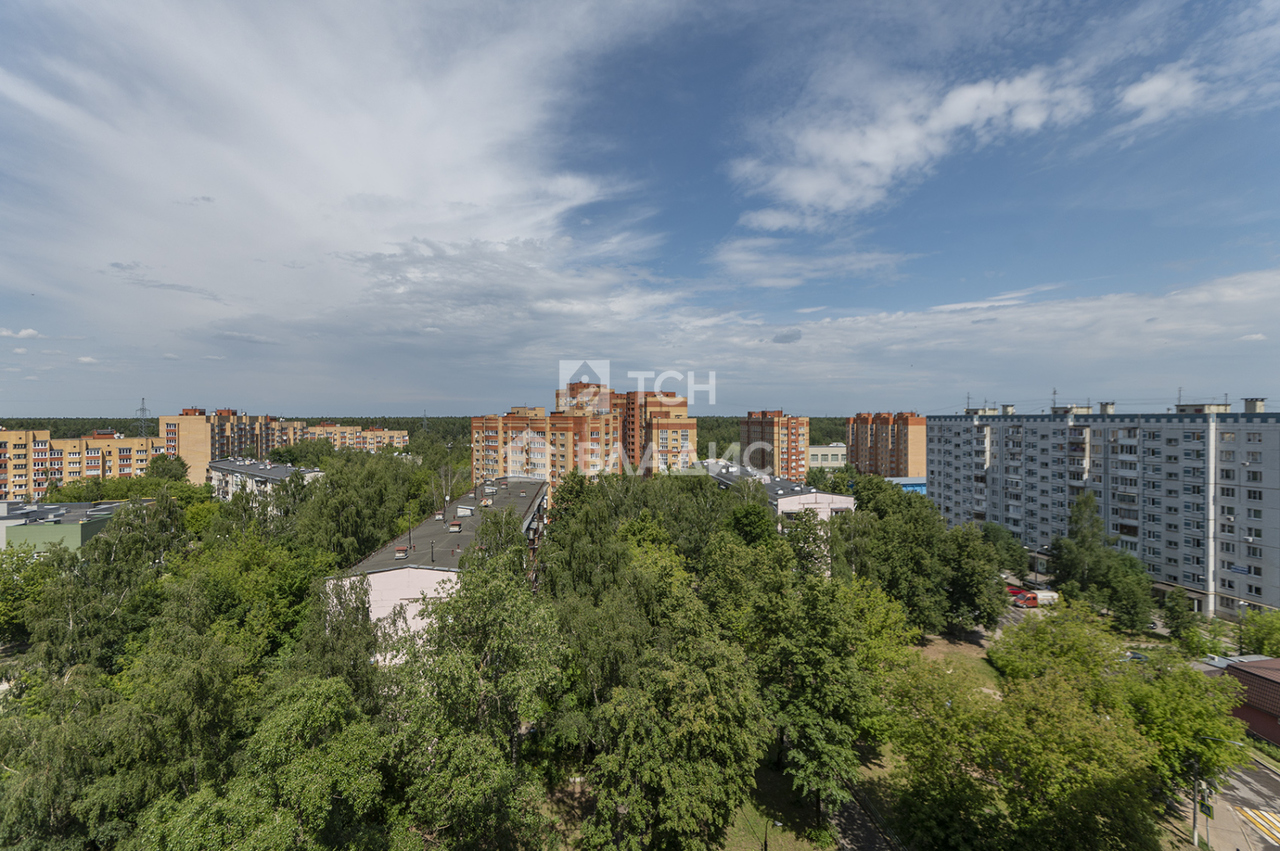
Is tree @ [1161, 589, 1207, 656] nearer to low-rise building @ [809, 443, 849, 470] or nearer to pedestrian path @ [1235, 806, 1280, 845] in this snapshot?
pedestrian path @ [1235, 806, 1280, 845]

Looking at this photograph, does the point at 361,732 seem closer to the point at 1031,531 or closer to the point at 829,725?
the point at 829,725

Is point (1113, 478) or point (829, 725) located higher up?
point (1113, 478)

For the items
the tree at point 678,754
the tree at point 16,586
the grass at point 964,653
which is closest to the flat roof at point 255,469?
the tree at point 16,586

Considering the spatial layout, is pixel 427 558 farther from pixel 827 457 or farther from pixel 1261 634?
pixel 827 457

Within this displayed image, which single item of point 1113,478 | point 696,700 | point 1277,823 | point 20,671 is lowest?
point 1277,823

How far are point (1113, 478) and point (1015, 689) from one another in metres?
46.3

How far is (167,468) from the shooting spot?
80.4 metres

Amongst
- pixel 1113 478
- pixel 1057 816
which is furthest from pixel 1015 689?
pixel 1113 478

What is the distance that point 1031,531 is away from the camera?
186ft

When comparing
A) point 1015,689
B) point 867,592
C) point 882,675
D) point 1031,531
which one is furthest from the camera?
point 1031,531

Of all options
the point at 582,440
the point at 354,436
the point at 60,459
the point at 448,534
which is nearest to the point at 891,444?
A: the point at 582,440

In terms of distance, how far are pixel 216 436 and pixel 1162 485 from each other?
136566mm

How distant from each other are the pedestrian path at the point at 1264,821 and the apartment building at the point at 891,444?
67853mm

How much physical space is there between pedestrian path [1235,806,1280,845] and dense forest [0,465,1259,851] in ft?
7.73
